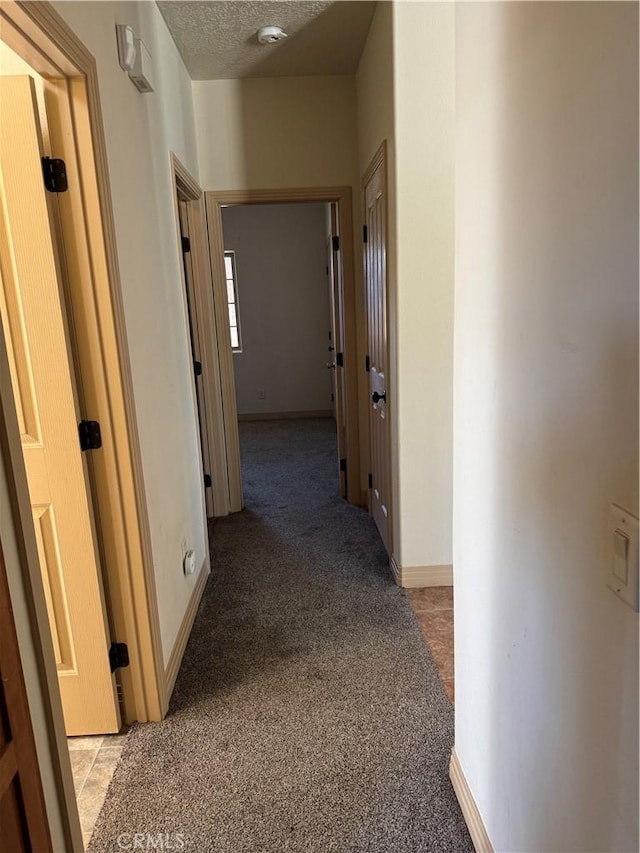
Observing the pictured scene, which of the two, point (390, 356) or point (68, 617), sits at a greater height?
point (390, 356)

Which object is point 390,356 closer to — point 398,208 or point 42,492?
point 398,208

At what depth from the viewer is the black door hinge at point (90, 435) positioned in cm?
173

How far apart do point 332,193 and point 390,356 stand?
139cm

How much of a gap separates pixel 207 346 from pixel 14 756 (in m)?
2.81

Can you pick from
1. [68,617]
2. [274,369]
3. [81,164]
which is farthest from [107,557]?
[274,369]

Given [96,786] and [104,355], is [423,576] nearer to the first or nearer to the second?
[96,786]

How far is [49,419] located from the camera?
1679 mm

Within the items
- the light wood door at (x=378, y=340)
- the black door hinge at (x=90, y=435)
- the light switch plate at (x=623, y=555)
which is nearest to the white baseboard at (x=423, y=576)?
the light wood door at (x=378, y=340)

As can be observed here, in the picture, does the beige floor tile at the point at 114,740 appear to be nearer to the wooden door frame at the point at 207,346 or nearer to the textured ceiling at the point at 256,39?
the wooden door frame at the point at 207,346

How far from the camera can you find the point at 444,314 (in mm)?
2598

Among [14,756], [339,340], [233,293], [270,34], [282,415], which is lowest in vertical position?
[282,415]

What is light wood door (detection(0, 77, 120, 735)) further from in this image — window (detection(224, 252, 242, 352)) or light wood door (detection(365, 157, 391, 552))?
window (detection(224, 252, 242, 352))

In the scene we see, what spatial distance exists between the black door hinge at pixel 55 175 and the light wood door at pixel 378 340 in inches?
60.3

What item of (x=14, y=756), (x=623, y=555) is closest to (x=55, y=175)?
(x=14, y=756)
